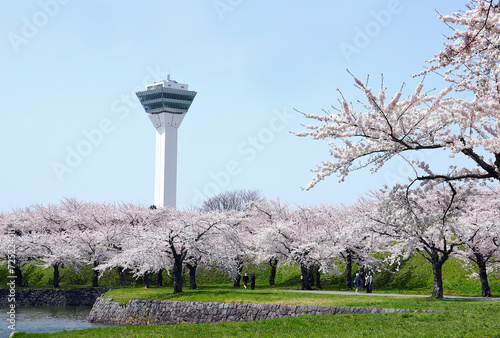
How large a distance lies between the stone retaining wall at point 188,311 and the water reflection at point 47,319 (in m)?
1.43

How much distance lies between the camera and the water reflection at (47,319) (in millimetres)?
29250

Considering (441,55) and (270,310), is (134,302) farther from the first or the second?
(441,55)

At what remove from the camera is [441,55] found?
11719 mm

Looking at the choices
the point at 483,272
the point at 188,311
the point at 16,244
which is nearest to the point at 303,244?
the point at 188,311

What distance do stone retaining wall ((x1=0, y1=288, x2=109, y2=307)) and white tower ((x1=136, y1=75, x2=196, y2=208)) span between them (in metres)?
58.0

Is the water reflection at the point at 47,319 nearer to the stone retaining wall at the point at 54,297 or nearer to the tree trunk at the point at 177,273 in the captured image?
the stone retaining wall at the point at 54,297

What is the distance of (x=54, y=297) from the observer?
147ft

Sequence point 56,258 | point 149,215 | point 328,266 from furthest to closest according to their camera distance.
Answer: point 149,215 → point 56,258 → point 328,266

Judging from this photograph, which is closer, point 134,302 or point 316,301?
point 316,301

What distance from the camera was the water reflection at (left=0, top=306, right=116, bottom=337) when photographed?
29250 mm

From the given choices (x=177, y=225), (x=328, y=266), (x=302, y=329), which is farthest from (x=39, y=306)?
(x=302, y=329)

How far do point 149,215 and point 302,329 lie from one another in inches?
1830

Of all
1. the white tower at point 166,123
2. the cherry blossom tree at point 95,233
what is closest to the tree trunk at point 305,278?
the cherry blossom tree at point 95,233

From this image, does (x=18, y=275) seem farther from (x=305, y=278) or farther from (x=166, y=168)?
(x=166, y=168)
